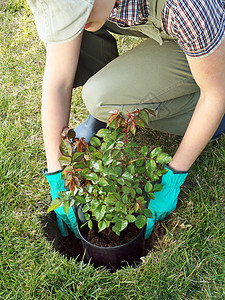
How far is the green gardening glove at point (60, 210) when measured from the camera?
1631 mm

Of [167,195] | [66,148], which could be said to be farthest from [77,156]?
[167,195]

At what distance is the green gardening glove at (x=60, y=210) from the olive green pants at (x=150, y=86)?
1.51 feet

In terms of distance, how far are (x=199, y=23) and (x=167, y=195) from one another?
772mm

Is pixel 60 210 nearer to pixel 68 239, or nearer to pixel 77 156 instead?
pixel 68 239

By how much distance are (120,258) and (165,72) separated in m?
0.90

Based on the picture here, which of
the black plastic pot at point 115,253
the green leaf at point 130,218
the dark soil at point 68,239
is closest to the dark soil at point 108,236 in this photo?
the black plastic pot at point 115,253

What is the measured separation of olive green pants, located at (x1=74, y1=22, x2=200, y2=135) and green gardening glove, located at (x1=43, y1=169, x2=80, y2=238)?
0.46m

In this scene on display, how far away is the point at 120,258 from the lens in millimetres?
1557

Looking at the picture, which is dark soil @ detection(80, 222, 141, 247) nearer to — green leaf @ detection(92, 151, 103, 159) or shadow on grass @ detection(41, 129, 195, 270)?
shadow on grass @ detection(41, 129, 195, 270)

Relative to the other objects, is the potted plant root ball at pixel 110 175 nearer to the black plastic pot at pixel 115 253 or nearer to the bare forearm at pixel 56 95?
the black plastic pot at pixel 115 253

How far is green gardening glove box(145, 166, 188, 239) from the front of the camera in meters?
1.63

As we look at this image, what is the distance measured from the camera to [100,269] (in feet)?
5.35

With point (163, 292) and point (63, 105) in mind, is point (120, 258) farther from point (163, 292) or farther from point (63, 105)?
point (63, 105)

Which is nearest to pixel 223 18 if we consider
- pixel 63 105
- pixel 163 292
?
pixel 63 105
